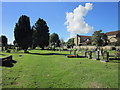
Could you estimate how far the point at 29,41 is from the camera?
103 feet

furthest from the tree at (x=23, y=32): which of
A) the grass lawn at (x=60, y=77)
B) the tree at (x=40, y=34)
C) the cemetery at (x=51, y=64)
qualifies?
the grass lawn at (x=60, y=77)

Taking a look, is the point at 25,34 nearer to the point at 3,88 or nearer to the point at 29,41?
the point at 29,41

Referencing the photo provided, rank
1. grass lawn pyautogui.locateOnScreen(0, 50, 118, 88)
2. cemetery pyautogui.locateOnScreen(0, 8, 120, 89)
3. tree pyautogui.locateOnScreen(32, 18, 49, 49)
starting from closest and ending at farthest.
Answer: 1. grass lawn pyautogui.locateOnScreen(0, 50, 118, 88)
2. cemetery pyautogui.locateOnScreen(0, 8, 120, 89)
3. tree pyautogui.locateOnScreen(32, 18, 49, 49)

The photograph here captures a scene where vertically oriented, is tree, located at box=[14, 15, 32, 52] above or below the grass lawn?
above

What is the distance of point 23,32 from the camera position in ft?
100

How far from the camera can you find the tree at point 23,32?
30362 millimetres

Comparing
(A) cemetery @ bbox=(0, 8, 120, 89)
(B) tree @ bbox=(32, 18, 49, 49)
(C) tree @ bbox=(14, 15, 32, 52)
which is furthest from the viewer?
(B) tree @ bbox=(32, 18, 49, 49)

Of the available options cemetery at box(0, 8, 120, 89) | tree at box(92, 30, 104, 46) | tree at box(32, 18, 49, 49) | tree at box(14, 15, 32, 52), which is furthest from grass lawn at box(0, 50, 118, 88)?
tree at box(92, 30, 104, 46)

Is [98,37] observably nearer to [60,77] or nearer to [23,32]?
[23,32]

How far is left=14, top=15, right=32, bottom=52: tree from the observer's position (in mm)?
30362

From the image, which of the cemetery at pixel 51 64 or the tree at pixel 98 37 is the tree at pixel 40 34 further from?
the tree at pixel 98 37

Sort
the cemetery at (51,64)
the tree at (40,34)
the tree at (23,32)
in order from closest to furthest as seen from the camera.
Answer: the cemetery at (51,64) < the tree at (23,32) < the tree at (40,34)

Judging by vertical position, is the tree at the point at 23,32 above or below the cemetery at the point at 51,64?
above

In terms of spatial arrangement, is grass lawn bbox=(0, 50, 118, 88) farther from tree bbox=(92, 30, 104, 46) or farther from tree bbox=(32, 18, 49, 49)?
tree bbox=(92, 30, 104, 46)
